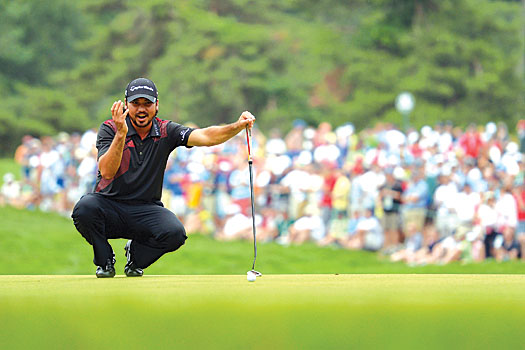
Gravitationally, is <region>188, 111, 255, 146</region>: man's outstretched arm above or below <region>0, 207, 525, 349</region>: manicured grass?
above

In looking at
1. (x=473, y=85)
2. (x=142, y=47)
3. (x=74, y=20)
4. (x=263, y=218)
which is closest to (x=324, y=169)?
(x=263, y=218)

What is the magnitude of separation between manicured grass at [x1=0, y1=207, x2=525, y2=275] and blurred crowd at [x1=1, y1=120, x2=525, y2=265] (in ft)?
1.11

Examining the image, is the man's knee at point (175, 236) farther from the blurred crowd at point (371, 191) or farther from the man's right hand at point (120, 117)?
the blurred crowd at point (371, 191)

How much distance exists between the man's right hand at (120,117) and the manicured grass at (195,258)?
928cm

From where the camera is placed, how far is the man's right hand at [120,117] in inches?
278

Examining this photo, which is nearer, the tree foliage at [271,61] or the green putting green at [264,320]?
the green putting green at [264,320]

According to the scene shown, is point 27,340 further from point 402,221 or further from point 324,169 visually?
point 324,169

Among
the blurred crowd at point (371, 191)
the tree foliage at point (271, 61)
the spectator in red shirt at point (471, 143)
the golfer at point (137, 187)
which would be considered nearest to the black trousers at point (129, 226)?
the golfer at point (137, 187)

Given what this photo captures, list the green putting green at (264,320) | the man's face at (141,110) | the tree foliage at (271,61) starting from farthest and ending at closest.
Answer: the tree foliage at (271,61) < the man's face at (141,110) < the green putting green at (264,320)

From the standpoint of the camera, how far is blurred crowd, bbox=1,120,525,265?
51.0ft

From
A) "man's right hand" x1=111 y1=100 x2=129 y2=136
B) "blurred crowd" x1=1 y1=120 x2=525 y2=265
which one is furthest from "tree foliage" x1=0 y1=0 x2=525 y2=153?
"man's right hand" x1=111 y1=100 x2=129 y2=136

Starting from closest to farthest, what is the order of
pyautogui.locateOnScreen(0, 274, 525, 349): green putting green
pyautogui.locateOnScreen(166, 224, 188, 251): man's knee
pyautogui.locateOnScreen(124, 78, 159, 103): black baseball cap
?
pyautogui.locateOnScreen(0, 274, 525, 349): green putting green → pyautogui.locateOnScreen(124, 78, 159, 103): black baseball cap → pyautogui.locateOnScreen(166, 224, 188, 251): man's knee

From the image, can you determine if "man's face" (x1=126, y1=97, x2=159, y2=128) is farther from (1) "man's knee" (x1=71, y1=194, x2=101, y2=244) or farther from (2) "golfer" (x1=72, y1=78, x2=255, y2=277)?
(1) "man's knee" (x1=71, y1=194, x2=101, y2=244)

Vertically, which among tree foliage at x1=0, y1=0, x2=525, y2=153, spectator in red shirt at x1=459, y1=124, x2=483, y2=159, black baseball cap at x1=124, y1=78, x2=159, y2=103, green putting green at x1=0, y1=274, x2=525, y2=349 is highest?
tree foliage at x1=0, y1=0, x2=525, y2=153
